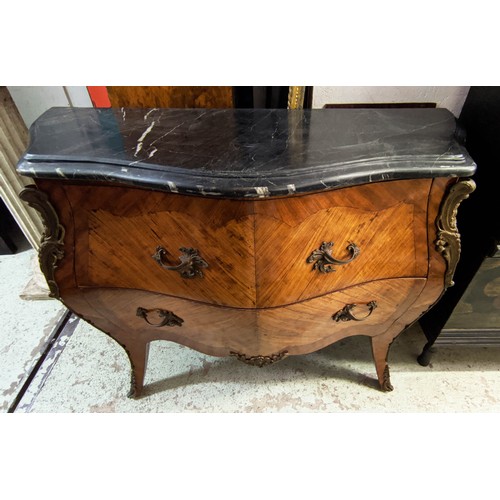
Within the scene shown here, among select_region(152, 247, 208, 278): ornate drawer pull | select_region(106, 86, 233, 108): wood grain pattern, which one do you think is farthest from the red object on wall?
select_region(152, 247, 208, 278): ornate drawer pull

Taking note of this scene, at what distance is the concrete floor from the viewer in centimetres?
111

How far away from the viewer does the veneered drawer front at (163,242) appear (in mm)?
653

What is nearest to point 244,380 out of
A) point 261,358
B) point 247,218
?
point 261,358

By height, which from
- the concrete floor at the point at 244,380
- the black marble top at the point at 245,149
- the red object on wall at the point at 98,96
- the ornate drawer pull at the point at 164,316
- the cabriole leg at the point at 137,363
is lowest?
the concrete floor at the point at 244,380

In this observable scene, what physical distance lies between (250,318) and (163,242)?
0.88 feet

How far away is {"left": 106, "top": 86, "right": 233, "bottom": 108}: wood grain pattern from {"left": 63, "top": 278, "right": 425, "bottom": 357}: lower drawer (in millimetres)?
552

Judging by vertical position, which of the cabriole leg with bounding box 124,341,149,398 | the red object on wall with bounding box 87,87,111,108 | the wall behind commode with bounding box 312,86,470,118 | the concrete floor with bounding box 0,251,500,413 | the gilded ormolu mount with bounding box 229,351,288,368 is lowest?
the concrete floor with bounding box 0,251,500,413

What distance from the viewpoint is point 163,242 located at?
71cm

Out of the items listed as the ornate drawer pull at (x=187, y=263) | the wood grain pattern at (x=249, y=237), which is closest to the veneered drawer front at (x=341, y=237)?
the wood grain pattern at (x=249, y=237)

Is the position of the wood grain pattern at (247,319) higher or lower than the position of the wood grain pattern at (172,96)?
lower

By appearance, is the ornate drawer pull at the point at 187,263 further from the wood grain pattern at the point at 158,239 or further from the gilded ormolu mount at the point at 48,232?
the gilded ormolu mount at the point at 48,232

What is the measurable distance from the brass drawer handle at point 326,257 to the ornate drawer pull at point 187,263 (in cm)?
23

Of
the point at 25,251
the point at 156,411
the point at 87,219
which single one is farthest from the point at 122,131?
the point at 25,251

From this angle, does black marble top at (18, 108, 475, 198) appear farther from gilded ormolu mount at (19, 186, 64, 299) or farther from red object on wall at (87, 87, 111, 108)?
red object on wall at (87, 87, 111, 108)
